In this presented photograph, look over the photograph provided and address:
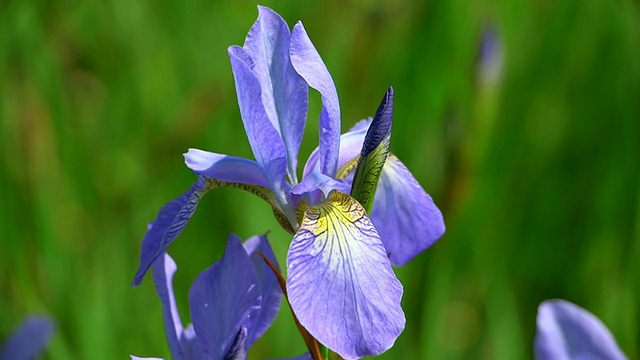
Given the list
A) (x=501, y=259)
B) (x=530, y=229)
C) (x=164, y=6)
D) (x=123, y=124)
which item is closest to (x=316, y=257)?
(x=501, y=259)

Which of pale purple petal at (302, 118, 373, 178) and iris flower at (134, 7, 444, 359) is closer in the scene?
iris flower at (134, 7, 444, 359)

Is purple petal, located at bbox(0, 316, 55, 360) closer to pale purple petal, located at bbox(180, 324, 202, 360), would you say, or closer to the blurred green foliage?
pale purple petal, located at bbox(180, 324, 202, 360)

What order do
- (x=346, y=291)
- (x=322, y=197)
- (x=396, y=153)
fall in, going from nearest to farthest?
(x=346, y=291), (x=322, y=197), (x=396, y=153)

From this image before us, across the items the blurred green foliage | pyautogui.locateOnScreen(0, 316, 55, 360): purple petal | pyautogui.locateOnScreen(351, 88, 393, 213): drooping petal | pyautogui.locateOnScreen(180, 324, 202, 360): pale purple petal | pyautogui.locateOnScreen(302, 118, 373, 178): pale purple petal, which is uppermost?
pyautogui.locateOnScreen(351, 88, 393, 213): drooping petal

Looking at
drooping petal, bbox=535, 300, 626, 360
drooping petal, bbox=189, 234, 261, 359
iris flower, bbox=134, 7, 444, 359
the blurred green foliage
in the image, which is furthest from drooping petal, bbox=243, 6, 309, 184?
the blurred green foliage

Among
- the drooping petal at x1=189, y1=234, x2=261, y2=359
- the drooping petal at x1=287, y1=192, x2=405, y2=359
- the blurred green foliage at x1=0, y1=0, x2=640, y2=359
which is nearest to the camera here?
the drooping petal at x1=287, y1=192, x2=405, y2=359

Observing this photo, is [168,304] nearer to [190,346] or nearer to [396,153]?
[190,346]

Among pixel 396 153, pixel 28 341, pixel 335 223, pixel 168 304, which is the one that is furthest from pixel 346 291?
pixel 396 153
